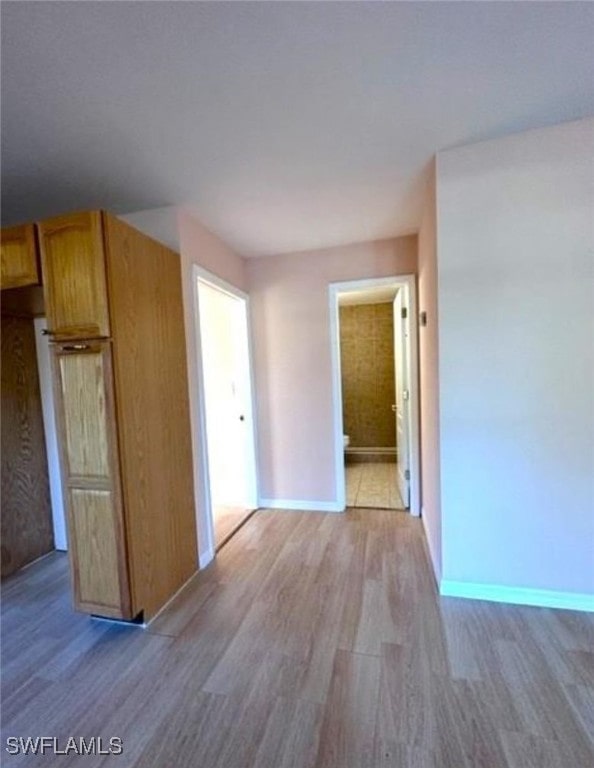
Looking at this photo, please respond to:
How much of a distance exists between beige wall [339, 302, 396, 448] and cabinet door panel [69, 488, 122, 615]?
12.8 feet

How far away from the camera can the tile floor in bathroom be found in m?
3.50

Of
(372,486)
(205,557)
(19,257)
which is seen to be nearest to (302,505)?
(372,486)

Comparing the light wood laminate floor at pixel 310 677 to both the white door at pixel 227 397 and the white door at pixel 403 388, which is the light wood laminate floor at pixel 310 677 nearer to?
the white door at pixel 403 388

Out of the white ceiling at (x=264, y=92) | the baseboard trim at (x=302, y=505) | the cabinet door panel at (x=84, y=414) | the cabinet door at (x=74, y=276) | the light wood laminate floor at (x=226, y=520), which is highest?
the white ceiling at (x=264, y=92)

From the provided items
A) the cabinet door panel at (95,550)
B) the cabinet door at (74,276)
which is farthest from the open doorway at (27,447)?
the cabinet door panel at (95,550)

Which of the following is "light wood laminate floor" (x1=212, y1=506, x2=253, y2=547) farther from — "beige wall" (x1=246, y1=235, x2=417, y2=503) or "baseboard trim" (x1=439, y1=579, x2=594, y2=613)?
"baseboard trim" (x1=439, y1=579, x2=594, y2=613)

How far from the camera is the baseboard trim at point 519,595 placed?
188 cm

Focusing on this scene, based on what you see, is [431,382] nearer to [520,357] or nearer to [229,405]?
[520,357]

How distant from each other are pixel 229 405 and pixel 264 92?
9.10ft

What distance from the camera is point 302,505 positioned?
3.42 m

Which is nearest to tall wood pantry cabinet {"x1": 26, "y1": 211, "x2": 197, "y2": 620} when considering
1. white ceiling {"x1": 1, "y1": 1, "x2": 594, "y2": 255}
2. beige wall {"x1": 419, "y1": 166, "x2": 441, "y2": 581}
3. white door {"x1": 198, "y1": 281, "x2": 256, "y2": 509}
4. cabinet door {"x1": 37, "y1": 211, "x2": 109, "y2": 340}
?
cabinet door {"x1": 37, "y1": 211, "x2": 109, "y2": 340}

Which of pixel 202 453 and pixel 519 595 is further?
pixel 202 453

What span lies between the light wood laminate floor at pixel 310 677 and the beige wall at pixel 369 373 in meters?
3.00

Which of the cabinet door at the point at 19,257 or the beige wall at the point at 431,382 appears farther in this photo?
the beige wall at the point at 431,382
